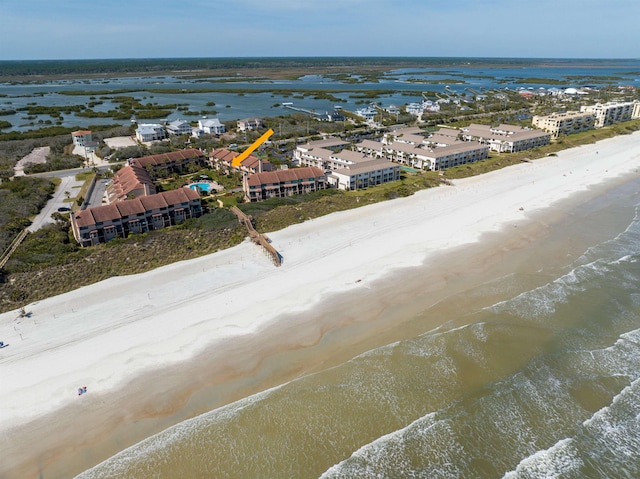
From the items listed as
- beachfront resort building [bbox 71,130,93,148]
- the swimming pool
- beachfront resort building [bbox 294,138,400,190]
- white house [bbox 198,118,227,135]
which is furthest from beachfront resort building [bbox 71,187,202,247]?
white house [bbox 198,118,227,135]

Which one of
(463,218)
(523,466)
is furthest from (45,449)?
(463,218)

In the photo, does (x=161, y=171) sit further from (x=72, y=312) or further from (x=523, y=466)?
(x=523, y=466)

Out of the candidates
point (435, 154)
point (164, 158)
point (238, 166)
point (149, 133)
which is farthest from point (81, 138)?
point (435, 154)

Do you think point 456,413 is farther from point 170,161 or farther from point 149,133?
point 149,133

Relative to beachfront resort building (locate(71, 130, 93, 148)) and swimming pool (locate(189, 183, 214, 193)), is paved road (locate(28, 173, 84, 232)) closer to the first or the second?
swimming pool (locate(189, 183, 214, 193))

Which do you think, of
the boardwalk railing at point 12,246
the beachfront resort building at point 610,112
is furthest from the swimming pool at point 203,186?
the beachfront resort building at point 610,112

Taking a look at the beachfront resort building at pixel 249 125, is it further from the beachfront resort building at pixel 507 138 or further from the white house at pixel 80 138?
the beachfront resort building at pixel 507 138
